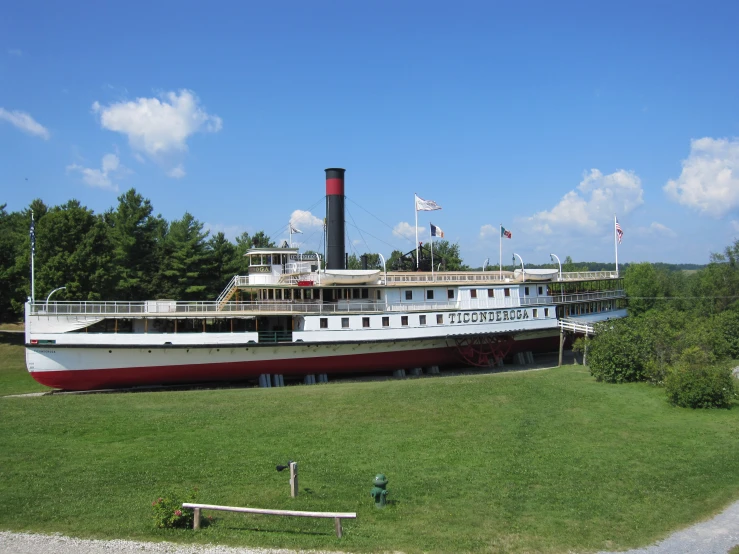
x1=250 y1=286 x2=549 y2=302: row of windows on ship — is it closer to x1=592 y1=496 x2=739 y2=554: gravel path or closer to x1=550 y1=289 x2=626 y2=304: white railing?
x1=550 y1=289 x2=626 y2=304: white railing

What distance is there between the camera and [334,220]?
113 ft

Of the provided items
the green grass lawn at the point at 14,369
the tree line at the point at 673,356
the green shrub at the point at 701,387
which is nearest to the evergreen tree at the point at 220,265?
the green grass lawn at the point at 14,369

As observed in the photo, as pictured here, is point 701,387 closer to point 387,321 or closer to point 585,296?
point 387,321

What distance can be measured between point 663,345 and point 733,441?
9328 millimetres

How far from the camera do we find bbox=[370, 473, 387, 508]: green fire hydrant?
445 inches

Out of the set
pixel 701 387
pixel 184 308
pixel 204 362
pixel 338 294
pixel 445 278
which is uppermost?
pixel 445 278

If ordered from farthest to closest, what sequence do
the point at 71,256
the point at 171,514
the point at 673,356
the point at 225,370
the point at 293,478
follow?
the point at 71,256 → the point at 225,370 → the point at 673,356 → the point at 293,478 → the point at 171,514

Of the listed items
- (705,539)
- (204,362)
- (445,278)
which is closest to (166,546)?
(705,539)

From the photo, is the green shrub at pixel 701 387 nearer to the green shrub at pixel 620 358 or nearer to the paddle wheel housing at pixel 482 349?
the green shrub at pixel 620 358

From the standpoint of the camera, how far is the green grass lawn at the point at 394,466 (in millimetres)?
10586

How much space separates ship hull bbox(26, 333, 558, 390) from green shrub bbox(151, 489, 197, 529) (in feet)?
59.6

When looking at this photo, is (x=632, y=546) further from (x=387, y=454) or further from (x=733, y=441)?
(x=733, y=441)

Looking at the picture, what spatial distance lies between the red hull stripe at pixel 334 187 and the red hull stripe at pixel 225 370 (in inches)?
389

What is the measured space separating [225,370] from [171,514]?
19.0m
